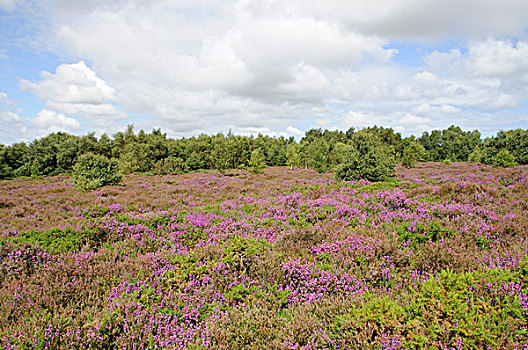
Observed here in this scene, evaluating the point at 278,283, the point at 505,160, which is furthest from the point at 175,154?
the point at 278,283

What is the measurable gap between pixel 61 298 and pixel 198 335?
6.80 feet

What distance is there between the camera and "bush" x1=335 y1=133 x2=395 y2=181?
15.2m

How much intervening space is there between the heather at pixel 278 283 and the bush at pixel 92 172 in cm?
1225

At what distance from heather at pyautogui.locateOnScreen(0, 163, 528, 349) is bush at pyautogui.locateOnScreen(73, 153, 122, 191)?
12250mm

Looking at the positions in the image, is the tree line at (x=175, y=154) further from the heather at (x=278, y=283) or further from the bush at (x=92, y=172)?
A: the heather at (x=278, y=283)

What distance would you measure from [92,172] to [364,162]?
1769cm

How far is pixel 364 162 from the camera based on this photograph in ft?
50.4

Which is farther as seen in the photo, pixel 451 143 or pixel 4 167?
pixel 451 143

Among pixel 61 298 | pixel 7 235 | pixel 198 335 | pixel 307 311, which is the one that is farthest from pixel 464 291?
pixel 7 235

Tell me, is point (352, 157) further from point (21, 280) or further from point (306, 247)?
point (21, 280)

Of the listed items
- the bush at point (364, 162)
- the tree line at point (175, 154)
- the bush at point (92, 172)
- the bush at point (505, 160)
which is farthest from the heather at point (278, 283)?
the bush at point (505, 160)

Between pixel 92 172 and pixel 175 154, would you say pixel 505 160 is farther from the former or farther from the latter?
pixel 175 154

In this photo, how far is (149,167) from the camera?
45.6 m

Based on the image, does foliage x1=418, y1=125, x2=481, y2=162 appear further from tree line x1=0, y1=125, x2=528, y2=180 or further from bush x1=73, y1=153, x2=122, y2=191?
bush x1=73, y1=153, x2=122, y2=191
